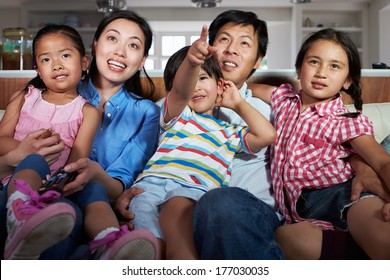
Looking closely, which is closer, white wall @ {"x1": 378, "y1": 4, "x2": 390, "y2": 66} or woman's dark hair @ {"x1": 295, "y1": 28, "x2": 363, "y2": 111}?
Result: woman's dark hair @ {"x1": 295, "y1": 28, "x2": 363, "y2": 111}

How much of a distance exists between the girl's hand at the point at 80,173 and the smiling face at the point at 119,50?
38cm

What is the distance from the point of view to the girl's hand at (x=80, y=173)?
109 cm

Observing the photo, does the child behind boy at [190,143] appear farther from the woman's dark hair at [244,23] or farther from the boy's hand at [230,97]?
the woman's dark hair at [244,23]

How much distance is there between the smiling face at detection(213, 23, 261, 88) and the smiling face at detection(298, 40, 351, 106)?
Answer: 0.18 meters

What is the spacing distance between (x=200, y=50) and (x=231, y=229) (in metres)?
0.38

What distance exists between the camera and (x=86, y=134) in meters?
1.35

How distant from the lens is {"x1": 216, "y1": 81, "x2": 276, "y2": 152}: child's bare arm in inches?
50.6

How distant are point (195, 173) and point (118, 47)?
456 mm

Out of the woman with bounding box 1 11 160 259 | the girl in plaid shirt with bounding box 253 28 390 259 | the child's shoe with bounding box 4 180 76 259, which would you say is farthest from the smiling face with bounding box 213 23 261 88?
the child's shoe with bounding box 4 180 76 259

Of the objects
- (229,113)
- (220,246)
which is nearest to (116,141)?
(229,113)

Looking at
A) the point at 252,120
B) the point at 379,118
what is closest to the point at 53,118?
the point at 252,120

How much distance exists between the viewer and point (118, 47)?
1.45 metres

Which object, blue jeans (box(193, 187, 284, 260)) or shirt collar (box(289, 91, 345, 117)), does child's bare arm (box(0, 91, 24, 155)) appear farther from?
shirt collar (box(289, 91, 345, 117))
